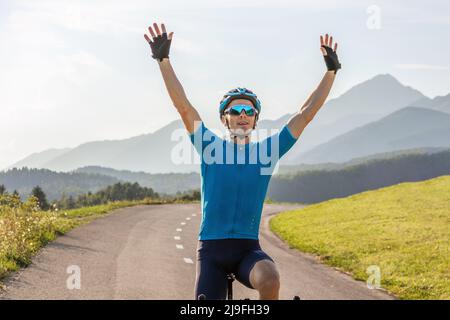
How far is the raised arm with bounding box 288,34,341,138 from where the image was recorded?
13.1 feet

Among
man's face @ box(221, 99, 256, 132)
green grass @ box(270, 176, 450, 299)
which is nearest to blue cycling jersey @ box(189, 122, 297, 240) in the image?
man's face @ box(221, 99, 256, 132)

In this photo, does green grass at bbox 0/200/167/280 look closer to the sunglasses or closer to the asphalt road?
the asphalt road

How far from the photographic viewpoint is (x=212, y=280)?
3.76 metres

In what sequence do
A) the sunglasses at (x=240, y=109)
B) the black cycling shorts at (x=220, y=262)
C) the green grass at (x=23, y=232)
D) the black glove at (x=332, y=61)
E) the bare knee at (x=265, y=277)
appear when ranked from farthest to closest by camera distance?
1. the green grass at (x=23, y=232)
2. the black glove at (x=332, y=61)
3. the sunglasses at (x=240, y=109)
4. the black cycling shorts at (x=220, y=262)
5. the bare knee at (x=265, y=277)

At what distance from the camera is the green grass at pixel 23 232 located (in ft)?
41.2

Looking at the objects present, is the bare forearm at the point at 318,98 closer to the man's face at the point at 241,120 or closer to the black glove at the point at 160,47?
the man's face at the point at 241,120

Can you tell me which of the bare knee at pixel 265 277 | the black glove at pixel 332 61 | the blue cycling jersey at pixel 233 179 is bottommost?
the bare knee at pixel 265 277

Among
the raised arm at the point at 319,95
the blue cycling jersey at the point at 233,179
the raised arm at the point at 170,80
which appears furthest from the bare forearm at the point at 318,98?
the raised arm at the point at 170,80

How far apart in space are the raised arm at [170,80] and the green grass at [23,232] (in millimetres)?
8260

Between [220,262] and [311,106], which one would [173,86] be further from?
[220,262]
